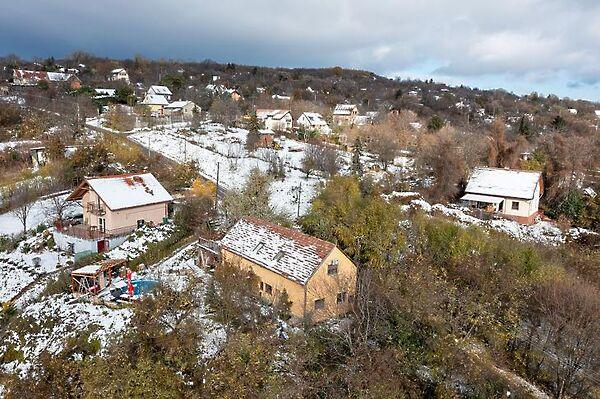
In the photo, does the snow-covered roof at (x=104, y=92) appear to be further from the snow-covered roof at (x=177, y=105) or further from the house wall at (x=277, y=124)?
the house wall at (x=277, y=124)

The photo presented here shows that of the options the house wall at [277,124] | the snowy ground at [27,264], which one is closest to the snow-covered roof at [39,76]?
the house wall at [277,124]

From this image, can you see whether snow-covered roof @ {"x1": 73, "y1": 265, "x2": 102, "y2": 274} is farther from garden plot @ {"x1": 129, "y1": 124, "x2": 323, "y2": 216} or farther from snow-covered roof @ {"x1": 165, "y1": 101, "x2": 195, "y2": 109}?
Result: snow-covered roof @ {"x1": 165, "y1": 101, "x2": 195, "y2": 109}

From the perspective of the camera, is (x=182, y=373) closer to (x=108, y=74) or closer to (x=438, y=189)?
(x=438, y=189)

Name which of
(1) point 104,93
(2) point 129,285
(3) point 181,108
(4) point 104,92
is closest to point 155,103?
(3) point 181,108

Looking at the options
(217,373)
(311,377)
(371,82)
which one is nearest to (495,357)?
(311,377)

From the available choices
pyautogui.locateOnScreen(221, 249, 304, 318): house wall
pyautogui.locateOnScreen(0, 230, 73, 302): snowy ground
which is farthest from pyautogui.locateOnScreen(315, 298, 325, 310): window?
pyautogui.locateOnScreen(0, 230, 73, 302): snowy ground
